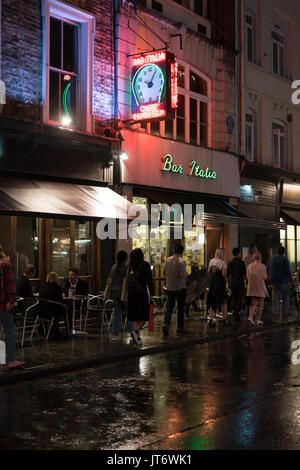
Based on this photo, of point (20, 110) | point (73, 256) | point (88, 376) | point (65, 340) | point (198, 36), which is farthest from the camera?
point (198, 36)

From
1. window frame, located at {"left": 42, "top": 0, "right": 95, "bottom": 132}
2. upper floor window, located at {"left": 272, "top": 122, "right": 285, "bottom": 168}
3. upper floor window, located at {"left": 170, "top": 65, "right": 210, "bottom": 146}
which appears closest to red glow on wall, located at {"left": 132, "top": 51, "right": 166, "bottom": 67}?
window frame, located at {"left": 42, "top": 0, "right": 95, "bottom": 132}

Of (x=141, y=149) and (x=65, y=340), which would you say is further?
(x=141, y=149)

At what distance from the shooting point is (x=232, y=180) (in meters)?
20.8

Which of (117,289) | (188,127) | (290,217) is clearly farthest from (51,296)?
(290,217)

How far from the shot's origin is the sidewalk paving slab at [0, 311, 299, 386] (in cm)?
914

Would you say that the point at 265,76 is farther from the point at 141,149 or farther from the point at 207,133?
the point at 141,149

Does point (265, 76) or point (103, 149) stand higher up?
point (265, 76)

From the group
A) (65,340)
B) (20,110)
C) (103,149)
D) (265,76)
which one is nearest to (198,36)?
(265,76)

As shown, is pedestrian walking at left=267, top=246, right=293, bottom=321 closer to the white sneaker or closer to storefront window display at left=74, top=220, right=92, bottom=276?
storefront window display at left=74, top=220, right=92, bottom=276

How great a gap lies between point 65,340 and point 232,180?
10605 millimetres

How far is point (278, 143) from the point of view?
24.4 m

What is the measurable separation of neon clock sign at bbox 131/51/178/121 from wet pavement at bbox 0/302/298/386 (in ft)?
17.7

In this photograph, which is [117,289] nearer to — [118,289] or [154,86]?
[118,289]

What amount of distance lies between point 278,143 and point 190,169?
7068 millimetres
